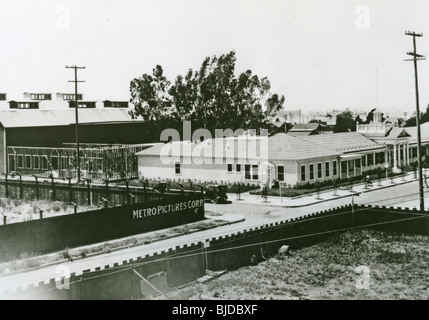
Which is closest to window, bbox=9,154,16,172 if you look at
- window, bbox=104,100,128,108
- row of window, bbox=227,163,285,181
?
window, bbox=104,100,128,108

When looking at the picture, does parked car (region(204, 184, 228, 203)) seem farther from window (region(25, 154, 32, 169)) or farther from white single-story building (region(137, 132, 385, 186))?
window (region(25, 154, 32, 169))

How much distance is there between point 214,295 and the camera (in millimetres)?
19438

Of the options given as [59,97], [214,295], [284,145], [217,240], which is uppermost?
[59,97]

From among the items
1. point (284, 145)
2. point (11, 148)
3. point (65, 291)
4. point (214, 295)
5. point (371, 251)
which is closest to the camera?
point (65, 291)

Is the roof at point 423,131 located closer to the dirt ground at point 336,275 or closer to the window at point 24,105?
the dirt ground at point 336,275

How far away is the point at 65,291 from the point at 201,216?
14566 millimetres

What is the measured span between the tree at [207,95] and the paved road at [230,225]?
25.4 meters

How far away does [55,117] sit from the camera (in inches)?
2313

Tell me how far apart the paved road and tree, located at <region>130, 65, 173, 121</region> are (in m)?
31.1

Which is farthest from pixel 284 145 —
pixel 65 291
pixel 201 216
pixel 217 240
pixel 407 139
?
pixel 65 291

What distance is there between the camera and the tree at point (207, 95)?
63.7m

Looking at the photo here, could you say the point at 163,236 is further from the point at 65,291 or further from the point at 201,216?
the point at 65,291

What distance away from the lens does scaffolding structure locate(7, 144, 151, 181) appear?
49.2m
